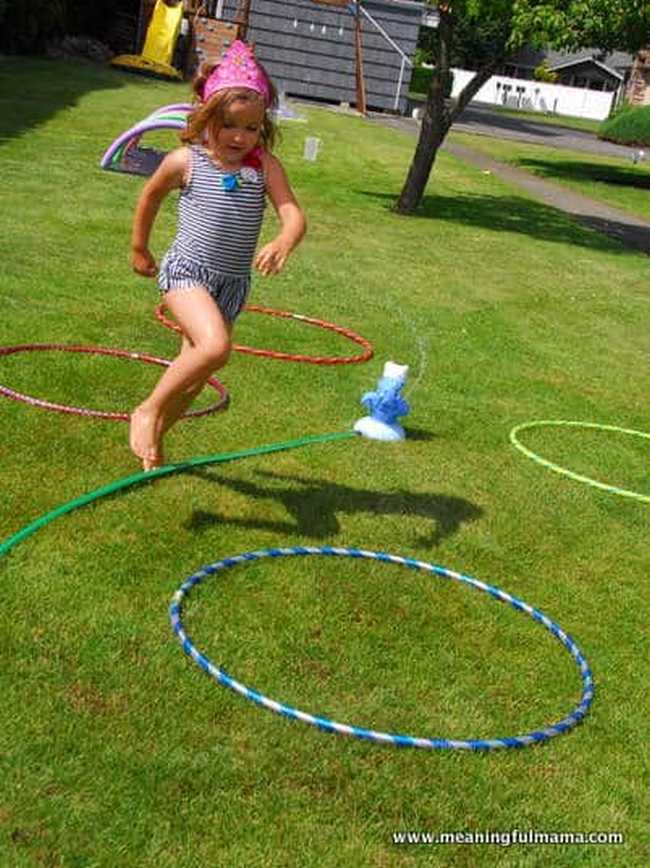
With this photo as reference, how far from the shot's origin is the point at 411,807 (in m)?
3.46

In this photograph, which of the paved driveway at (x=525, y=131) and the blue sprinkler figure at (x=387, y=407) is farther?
the paved driveway at (x=525, y=131)

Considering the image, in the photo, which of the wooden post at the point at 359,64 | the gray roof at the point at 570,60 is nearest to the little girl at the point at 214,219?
the wooden post at the point at 359,64

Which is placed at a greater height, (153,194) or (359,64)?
(359,64)

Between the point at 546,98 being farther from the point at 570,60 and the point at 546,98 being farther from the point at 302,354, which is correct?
the point at 302,354

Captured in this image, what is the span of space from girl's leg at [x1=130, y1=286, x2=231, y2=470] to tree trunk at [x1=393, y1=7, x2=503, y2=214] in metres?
12.1

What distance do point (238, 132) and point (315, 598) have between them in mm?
A: 2044

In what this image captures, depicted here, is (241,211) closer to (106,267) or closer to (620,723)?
(620,723)

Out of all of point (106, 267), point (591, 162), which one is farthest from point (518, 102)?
point (106, 267)

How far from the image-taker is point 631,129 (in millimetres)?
43406

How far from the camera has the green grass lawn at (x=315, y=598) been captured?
335 cm

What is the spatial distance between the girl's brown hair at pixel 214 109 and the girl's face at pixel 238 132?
18mm

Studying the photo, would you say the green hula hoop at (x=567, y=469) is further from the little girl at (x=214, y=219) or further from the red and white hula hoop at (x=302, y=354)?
the little girl at (x=214, y=219)

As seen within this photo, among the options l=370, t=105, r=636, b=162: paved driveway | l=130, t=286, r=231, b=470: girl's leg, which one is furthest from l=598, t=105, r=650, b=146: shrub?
l=130, t=286, r=231, b=470: girl's leg

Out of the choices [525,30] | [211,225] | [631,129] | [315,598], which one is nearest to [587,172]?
[525,30]
